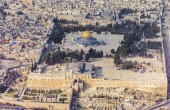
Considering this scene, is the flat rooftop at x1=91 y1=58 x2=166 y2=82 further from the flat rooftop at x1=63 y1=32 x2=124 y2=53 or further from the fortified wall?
the flat rooftop at x1=63 y1=32 x2=124 y2=53

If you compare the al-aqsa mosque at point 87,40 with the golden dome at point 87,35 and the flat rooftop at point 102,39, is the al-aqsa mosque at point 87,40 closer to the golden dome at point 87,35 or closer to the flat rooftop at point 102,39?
the golden dome at point 87,35

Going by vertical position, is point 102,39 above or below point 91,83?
above

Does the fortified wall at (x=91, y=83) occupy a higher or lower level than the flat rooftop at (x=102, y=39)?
lower

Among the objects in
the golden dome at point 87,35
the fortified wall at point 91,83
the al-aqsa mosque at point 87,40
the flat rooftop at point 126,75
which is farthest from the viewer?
the golden dome at point 87,35

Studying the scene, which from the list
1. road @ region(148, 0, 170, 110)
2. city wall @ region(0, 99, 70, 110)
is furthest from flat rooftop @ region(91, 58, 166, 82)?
city wall @ region(0, 99, 70, 110)

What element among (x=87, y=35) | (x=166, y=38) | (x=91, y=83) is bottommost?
(x=91, y=83)

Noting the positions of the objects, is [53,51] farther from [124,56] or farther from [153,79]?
[153,79]

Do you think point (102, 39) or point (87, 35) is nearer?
point (87, 35)

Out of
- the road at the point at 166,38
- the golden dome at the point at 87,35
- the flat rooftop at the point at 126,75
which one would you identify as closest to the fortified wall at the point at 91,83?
the flat rooftop at the point at 126,75

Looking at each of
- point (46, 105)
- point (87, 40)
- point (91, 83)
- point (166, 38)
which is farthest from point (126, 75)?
point (166, 38)

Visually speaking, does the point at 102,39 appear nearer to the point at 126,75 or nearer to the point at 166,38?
the point at 166,38
